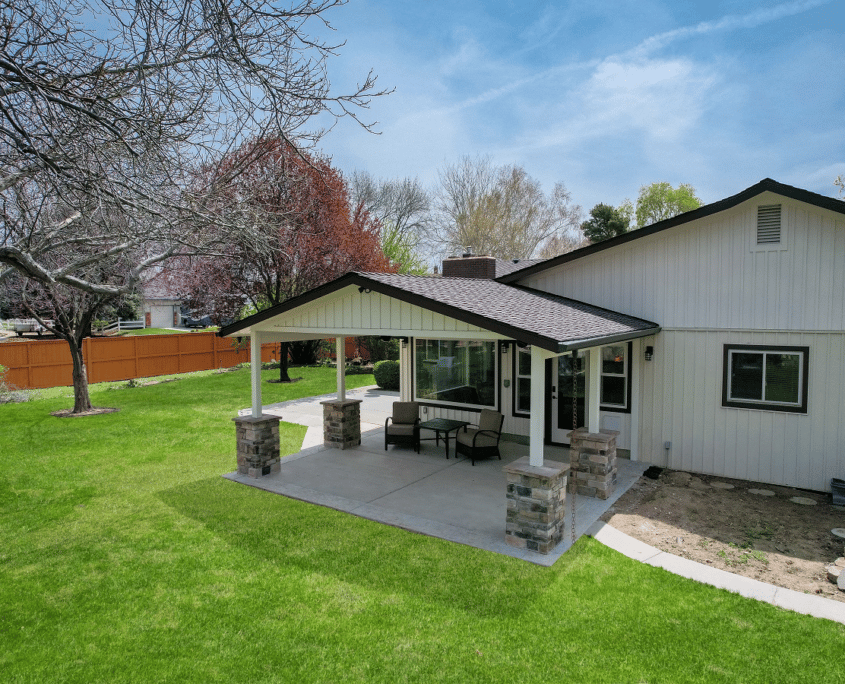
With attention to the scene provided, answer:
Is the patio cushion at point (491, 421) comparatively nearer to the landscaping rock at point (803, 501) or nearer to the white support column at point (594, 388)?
the white support column at point (594, 388)

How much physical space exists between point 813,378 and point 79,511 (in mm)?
9878

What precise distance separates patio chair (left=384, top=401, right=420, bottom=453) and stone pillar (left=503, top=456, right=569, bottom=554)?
152 inches

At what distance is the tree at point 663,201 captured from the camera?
108ft

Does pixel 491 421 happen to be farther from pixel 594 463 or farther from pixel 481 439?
pixel 594 463

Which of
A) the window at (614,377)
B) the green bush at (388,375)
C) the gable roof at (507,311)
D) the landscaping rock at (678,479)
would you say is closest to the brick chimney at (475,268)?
the gable roof at (507,311)

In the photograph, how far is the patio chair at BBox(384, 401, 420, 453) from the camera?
31.7ft

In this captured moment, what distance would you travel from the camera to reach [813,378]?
7.49m

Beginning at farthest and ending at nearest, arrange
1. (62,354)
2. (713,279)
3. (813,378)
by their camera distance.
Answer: (62,354)
(713,279)
(813,378)

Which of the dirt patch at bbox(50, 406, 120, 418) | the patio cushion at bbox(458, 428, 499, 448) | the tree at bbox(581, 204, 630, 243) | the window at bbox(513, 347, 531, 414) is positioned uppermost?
the tree at bbox(581, 204, 630, 243)

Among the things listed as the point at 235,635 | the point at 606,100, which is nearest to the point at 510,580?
the point at 235,635

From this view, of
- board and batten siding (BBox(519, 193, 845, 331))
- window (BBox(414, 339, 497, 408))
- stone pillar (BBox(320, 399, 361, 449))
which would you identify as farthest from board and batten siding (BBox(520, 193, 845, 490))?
stone pillar (BBox(320, 399, 361, 449))

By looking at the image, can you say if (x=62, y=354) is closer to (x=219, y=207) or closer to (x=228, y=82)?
(x=219, y=207)

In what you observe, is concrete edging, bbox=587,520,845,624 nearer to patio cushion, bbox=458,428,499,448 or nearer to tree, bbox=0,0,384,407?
patio cushion, bbox=458,428,499,448

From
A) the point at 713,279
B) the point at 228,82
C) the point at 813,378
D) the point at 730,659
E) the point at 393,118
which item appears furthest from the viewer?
the point at 713,279
